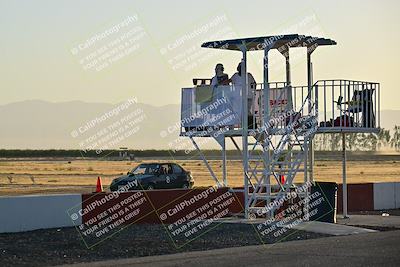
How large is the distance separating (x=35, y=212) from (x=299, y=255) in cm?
630


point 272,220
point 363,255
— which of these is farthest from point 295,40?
point 363,255

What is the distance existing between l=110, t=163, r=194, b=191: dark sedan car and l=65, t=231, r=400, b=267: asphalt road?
19234mm

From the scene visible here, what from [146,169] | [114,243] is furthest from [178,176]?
[114,243]

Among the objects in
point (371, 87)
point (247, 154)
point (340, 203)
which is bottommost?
point (340, 203)

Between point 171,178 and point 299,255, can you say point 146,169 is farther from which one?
point 299,255

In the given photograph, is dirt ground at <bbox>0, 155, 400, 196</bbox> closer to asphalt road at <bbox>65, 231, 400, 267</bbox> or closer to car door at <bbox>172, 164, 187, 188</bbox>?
car door at <bbox>172, 164, 187, 188</bbox>

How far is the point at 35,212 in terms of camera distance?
63.4 feet

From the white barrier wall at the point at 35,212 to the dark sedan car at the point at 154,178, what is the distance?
53.0 ft

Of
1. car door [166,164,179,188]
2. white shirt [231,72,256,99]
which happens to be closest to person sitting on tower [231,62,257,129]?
white shirt [231,72,256,99]

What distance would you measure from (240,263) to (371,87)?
1045 centimetres

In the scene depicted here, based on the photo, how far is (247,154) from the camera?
23.5m

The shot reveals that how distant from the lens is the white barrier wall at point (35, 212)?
18.7 metres

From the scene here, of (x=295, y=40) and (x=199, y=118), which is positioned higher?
(x=295, y=40)

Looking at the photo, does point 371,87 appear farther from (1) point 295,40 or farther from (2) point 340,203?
(2) point 340,203
